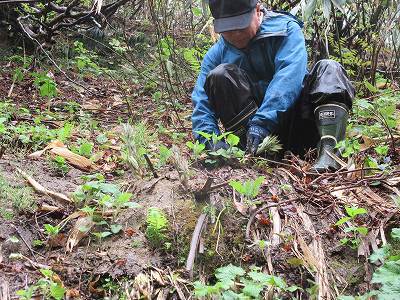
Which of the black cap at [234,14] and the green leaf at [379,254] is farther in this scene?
the black cap at [234,14]

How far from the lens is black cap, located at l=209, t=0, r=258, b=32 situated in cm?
296

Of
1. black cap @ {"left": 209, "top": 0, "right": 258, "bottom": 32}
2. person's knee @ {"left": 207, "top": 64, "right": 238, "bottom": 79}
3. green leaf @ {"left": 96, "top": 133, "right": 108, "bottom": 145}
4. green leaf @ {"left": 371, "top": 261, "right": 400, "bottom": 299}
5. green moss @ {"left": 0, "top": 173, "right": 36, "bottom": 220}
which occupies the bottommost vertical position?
green leaf @ {"left": 96, "top": 133, "right": 108, "bottom": 145}

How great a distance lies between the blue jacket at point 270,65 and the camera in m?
2.91

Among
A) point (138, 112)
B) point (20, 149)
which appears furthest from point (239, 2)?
point (138, 112)

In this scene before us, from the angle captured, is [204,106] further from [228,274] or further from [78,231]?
[228,274]

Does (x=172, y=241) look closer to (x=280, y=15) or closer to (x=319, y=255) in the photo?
(x=319, y=255)

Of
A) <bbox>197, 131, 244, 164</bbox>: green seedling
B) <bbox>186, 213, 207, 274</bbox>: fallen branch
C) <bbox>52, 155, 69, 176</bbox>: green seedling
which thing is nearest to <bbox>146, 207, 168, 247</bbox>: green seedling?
<bbox>186, 213, 207, 274</bbox>: fallen branch

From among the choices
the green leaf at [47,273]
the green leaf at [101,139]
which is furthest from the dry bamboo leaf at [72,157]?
the green leaf at [47,273]

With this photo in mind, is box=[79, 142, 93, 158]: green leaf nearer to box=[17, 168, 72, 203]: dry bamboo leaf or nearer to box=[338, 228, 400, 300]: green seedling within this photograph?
box=[17, 168, 72, 203]: dry bamboo leaf

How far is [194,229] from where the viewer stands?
199cm

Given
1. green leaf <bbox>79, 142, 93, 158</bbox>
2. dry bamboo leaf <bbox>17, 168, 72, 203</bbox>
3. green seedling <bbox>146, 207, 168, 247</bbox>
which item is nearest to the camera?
green seedling <bbox>146, 207, 168, 247</bbox>

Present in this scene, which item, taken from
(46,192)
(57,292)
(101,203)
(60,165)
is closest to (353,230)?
(101,203)

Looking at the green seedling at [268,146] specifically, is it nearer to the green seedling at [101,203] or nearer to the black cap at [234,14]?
the black cap at [234,14]

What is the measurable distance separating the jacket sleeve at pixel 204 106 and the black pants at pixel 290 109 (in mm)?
55
